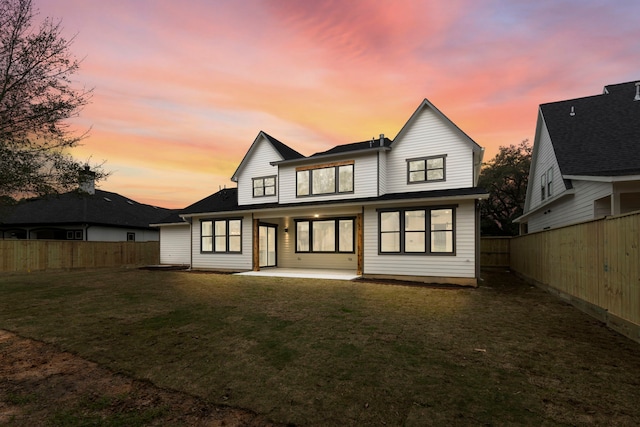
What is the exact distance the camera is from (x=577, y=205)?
478 inches

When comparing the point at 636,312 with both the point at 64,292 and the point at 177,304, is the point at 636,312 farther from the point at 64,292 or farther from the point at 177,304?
the point at 64,292

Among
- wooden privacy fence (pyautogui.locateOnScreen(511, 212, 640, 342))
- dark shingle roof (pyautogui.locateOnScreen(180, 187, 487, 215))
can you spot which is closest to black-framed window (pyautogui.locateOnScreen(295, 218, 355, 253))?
dark shingle roof (pyautogui.locateOnScreen(180, 187, 487, 215))

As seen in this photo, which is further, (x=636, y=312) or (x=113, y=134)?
(x=113, y=134)

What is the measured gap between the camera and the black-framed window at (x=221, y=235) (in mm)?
17048

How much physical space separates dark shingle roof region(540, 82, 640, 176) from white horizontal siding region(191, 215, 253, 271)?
15489 mm

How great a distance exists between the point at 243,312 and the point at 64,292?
7.77m

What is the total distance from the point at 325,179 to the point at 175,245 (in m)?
13.6

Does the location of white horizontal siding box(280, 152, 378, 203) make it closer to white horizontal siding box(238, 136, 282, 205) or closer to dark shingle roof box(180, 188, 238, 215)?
white horizontal siding box(238, 136, 282, 205)

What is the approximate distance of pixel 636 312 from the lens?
16.7 ft

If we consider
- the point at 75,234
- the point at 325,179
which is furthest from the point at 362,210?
the point at 75,234

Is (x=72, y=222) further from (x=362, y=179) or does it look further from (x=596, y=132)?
(x=596, y=132)

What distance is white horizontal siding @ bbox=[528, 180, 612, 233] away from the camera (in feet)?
34.3

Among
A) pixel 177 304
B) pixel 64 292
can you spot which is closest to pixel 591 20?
pixel 177 304

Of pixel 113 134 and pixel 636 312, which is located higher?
pixel 113 134
